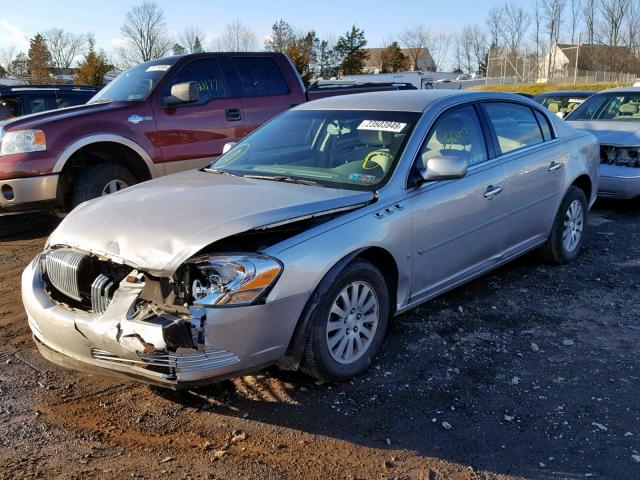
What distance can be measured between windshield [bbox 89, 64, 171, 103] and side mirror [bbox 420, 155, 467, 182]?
13.9 ft

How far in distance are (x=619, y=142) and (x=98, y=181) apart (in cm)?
639

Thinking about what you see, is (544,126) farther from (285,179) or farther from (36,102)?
(36,102)

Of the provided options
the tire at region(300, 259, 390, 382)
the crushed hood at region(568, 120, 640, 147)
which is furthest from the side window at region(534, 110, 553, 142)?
the crushed hood at region(568, 120, 640, 147)

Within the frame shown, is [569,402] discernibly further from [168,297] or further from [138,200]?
[138,200]

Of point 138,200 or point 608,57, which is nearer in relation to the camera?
point 138,200

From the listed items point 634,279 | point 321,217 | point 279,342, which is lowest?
point 634,279

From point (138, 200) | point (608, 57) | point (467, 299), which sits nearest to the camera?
point (138, 200)

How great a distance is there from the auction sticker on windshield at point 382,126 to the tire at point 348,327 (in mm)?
1131

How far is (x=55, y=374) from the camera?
152 inches

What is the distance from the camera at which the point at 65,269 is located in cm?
347

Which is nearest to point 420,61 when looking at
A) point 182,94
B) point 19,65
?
point 19,65

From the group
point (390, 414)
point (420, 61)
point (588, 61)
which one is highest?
point (420, 61)

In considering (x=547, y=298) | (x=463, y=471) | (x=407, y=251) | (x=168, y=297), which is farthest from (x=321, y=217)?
(x=547, y=298)

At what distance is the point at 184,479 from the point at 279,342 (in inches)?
31.5
